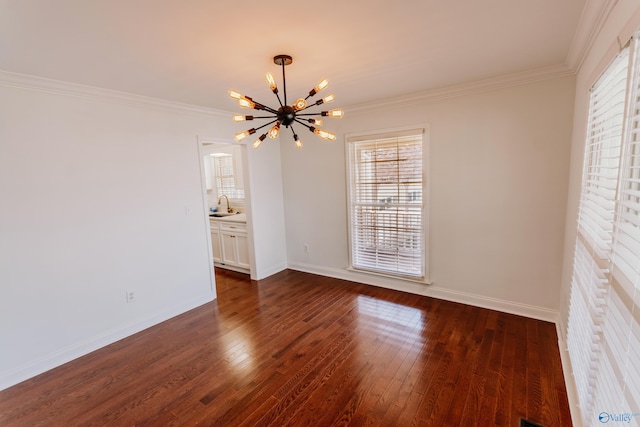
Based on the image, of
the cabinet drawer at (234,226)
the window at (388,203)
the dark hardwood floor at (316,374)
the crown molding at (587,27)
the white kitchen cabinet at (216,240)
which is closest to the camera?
the crown molding at (587,27)

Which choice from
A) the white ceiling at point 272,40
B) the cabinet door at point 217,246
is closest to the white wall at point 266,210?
the cabinet door at point 217,246

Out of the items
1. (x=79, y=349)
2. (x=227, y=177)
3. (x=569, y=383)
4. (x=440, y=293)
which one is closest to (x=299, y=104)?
(x=569, y=383)

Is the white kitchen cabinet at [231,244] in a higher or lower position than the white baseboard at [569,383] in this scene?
higher

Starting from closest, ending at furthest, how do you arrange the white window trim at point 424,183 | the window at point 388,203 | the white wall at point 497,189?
1. the white wall at point 497,189
2. the white window trim at point 424,183
3. the window at point 388,203

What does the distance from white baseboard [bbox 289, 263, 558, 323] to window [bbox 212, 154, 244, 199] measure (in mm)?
2129

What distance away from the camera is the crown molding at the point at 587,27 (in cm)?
161

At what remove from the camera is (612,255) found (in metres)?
1.32

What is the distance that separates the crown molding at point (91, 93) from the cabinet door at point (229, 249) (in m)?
2.07

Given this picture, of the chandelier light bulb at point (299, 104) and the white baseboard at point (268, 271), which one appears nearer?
the chandelier light bulb at point (299, 104)

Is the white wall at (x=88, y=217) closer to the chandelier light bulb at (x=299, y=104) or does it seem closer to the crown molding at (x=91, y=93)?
the crown molding at (x=91, y=93)

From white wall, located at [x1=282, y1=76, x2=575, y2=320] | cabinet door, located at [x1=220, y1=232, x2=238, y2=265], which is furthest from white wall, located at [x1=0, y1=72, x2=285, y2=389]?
white wall, located at [x1=282, y1=76, x2=575, y2=320]

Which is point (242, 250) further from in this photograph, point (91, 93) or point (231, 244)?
point (91, 93)

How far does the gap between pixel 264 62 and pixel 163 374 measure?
264 cm

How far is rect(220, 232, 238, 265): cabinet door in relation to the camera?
4904 mm
